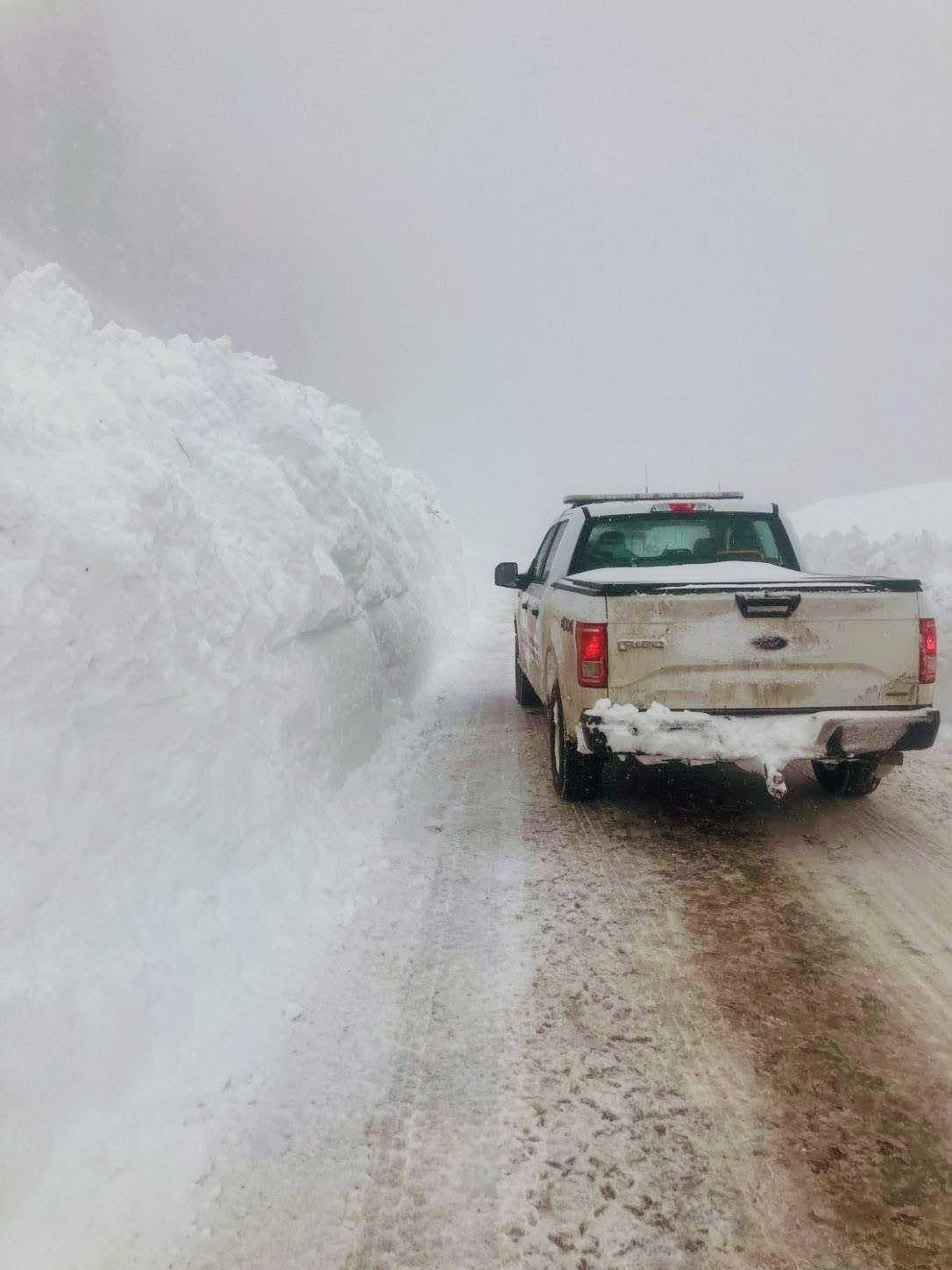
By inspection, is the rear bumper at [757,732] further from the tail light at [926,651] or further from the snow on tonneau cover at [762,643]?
the tail light at [926,651]

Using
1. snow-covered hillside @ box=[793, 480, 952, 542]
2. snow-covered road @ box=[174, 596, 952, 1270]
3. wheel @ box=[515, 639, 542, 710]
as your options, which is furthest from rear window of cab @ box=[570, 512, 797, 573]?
snow-covered hillside @ box=[793, 480, 952, 542]

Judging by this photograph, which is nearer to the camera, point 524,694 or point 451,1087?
point 451,1087

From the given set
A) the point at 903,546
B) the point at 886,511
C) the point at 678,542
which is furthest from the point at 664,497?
the point at 886,511

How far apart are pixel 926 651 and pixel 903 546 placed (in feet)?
48.5

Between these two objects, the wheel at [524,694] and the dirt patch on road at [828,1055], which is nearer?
the dirt patch on road at [828,1055]

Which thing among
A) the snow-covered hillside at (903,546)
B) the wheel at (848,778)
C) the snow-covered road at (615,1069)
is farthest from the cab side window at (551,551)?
the snow-covered road at (615,1069)

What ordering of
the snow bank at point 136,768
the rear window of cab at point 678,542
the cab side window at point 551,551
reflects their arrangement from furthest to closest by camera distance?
1. the cab side window at point 551,551
2. the rear window of cab at point 678,542
3. the snow bank at point 136,768

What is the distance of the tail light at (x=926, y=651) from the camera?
464 centimetres

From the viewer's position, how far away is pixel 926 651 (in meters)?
4.66

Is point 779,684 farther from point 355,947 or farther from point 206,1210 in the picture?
point 206,1210

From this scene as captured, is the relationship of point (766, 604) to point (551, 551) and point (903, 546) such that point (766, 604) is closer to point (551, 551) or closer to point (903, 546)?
point (551, 551)

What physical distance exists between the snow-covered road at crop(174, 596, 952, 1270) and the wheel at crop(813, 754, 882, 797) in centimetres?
61

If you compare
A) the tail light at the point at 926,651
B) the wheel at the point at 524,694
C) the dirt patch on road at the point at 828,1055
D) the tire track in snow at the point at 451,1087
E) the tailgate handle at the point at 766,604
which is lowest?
the dirt patch on road at the point at 828,1055

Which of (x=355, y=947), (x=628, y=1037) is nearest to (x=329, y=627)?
(x=355, y=947)
